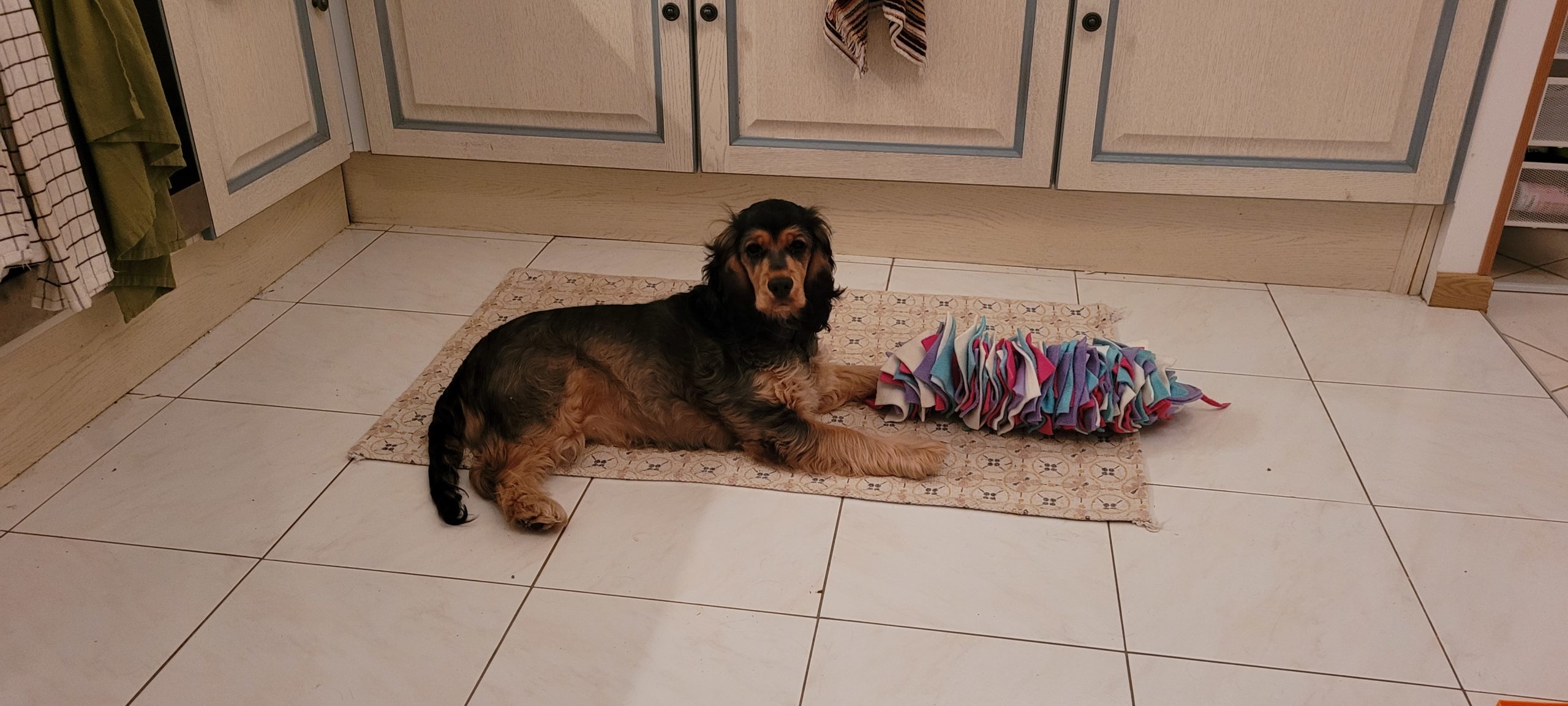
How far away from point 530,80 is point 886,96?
968 mm

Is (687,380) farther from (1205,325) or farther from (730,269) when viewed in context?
(1205,325)

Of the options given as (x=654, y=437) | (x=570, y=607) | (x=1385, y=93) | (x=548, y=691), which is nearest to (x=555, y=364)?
(x=654, y=437)

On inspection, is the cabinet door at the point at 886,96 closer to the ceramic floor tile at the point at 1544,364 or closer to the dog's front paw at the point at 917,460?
the dog's front paw at the point at 917,460

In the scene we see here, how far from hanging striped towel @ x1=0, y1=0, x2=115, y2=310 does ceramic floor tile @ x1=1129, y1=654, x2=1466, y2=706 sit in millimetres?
1993

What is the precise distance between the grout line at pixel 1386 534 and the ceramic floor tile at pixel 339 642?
1500mm

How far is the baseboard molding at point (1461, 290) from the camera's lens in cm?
290

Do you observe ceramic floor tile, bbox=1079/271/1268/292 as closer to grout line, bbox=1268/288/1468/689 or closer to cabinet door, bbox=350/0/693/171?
grout line, bbox=1268/288/1468/689

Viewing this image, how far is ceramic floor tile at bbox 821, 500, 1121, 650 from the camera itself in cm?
184

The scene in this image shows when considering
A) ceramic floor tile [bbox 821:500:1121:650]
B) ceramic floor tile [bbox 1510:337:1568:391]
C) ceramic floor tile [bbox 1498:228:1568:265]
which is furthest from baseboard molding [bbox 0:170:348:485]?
ceramic floor tile [bbox 1498:228:1568:265]

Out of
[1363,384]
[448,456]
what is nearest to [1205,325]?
[1363,384]

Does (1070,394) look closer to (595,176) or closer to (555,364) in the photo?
(555,364)

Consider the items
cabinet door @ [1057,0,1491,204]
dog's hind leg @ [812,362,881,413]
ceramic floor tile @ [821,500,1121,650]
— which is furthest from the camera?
cabinet door @ [1057,0,1491,204]

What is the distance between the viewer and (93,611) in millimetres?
1862

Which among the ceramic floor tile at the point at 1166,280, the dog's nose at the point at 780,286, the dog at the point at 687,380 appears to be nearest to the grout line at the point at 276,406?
the dog at the point at 687,380
